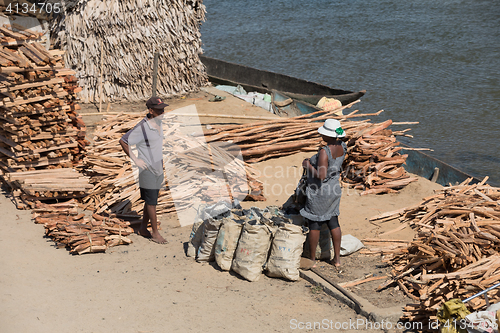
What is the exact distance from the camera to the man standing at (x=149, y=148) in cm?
596

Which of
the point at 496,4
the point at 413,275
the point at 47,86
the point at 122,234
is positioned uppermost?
the point at 496,4

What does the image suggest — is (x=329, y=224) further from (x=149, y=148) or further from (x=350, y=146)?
(x=350, y=146)

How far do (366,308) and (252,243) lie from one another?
4.75 ft

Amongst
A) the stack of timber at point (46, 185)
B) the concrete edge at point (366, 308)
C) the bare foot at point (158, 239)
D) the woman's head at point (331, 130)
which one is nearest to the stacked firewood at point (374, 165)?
A: the woman's head at point (331, 130)

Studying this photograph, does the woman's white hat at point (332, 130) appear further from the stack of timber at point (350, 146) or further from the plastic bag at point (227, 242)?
the stack of timber at point (350, 146)

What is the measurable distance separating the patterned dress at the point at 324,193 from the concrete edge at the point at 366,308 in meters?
0.77

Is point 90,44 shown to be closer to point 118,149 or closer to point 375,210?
point 118,149

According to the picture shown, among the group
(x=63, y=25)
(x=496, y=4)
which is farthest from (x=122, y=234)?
(x=496, y=4)

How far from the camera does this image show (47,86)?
7.07 metres

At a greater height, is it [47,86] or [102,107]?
[47,86]

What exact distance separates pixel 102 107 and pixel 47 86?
5.24 m

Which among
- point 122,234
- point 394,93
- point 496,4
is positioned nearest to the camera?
point 122,234

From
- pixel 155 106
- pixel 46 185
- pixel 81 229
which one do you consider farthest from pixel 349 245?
pixel 46 185

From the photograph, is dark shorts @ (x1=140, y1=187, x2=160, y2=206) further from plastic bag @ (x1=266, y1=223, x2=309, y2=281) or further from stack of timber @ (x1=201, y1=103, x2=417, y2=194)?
stack of timber @ (x1=201, y1=103, x2=417, y2=194)
